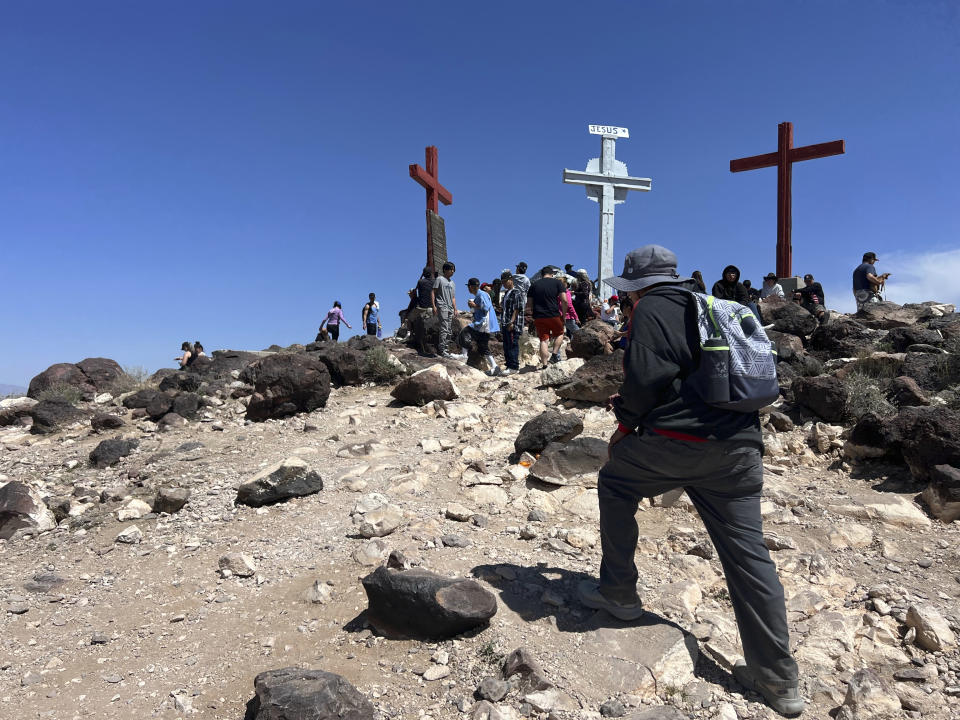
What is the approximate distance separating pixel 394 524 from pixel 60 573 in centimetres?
248

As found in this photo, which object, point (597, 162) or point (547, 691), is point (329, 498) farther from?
point (597, 162)

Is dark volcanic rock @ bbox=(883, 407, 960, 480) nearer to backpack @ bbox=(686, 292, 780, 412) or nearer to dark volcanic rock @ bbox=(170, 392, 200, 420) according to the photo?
backpack @ bbox=(686, 292, 780, 412)

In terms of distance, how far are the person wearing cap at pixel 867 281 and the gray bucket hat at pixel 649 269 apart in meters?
13.0

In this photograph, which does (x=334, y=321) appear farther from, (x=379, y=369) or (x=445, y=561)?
(x=445, y=561)

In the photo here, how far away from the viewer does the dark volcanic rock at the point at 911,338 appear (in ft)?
28.3

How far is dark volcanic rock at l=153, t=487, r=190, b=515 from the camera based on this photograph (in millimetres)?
5395

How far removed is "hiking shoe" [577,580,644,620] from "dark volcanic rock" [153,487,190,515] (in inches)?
148

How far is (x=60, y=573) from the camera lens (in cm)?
456

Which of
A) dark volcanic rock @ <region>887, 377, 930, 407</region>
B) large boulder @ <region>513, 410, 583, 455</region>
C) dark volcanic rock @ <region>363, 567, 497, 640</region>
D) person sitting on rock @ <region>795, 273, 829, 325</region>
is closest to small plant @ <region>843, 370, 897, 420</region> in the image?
dark volcanic rock @ <region>887, 377, 930, 407</region>

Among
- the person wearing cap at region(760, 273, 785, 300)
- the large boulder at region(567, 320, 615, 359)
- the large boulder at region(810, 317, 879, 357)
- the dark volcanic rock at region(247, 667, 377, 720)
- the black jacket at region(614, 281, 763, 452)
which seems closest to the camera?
the dark volcanic rock at region(247, 667, 377, 720)

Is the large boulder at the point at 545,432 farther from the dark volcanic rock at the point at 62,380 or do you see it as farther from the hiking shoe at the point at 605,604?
the dark volcanic rock at the point at 62,380

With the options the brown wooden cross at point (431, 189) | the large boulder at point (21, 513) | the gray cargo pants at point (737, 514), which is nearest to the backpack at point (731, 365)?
the gray cargo pants at point (737, 514)

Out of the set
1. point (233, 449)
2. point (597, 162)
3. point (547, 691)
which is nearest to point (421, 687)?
point (547, 691)

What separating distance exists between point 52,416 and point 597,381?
308 inches
